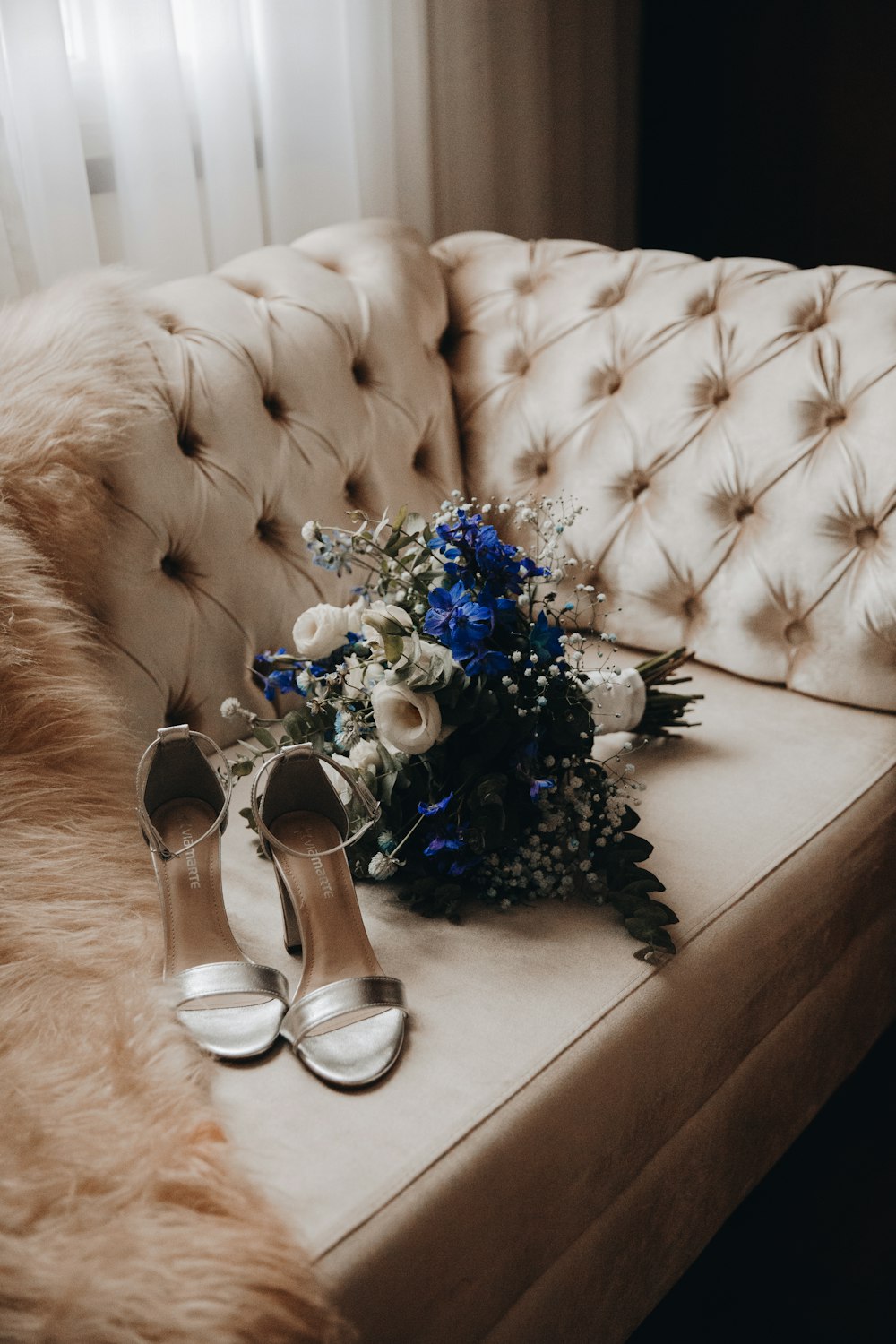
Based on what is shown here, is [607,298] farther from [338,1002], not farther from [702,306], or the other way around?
[338,1002]

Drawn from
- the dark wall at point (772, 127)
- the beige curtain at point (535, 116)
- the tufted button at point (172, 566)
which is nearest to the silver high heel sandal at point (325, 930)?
the tufted button at point (172, 566)

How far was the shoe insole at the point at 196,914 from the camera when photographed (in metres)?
0.85

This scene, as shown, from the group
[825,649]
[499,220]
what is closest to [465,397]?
[825,649]

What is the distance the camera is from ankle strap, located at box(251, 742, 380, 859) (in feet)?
2.89

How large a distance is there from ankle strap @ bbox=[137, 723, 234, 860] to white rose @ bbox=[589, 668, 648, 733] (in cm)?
39

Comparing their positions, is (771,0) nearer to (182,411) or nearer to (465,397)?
(465,397)

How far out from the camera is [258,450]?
120 centimetres

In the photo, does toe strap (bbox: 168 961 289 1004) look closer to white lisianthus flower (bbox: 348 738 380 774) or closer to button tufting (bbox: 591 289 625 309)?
white lisianthus flower (bbox: 348 738 380 774)

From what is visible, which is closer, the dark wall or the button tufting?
the button tufting

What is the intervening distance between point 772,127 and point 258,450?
1.41m

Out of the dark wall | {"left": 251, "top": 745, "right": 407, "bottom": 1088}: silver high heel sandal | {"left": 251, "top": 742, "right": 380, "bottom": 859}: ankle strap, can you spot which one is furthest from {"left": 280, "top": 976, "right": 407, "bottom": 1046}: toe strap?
the dark wall

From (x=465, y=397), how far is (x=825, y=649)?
0.58 meters

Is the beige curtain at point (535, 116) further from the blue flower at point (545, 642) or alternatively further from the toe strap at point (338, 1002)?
the toe strap at point (338, 1002)

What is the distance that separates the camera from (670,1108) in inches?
34.7
